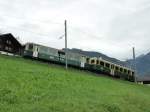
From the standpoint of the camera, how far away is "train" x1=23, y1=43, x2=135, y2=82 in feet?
203

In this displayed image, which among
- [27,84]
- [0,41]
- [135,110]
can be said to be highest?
[0,41]

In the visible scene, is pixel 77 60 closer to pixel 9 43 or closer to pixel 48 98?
pixel 9 43

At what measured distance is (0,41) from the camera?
90.9 metres

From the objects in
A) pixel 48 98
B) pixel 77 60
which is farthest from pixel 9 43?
pixel 48 98

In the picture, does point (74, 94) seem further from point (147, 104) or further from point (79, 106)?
point (147, 104)

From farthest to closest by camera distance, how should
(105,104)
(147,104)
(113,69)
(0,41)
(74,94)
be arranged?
1. (0,41)
2. (113,69)
3. (147,104)
4. (74,94)
5. (105,104)

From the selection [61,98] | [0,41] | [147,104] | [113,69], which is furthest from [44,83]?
[0,41]

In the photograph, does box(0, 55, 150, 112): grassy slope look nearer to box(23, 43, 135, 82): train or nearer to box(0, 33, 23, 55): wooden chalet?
box(23, 43, 135, 82): train

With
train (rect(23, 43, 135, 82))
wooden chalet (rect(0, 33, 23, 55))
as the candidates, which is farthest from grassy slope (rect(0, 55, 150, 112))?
wooden chalet (rect(0, 33, 23, 55))

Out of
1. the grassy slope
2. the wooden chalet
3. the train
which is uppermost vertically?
the wooden chalet

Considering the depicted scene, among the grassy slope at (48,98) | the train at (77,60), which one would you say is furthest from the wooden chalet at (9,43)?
the grassy slope at (48,98)

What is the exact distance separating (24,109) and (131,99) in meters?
14.4

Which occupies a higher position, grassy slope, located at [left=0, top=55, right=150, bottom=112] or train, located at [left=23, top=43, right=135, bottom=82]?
Result: train, located at [left=23, top=43, right=135, bottom=82]

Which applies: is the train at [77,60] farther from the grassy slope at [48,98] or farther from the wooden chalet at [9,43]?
the grassy slope at [48,98]
